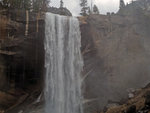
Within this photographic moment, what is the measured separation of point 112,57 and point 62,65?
7095 mm

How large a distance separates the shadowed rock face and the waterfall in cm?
115

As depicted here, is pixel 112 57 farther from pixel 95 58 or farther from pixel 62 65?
pixel 62 65

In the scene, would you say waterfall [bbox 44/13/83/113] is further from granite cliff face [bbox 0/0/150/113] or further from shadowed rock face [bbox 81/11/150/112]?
shadowed rock face [bbox 81/11/150/112]

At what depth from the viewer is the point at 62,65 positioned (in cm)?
2927

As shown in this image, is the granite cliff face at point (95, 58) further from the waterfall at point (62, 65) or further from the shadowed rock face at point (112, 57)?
the waterfall at point (62, 65)

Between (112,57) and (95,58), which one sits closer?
(95,58)

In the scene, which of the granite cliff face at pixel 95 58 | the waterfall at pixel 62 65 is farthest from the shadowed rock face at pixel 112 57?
the waterfall at pixel 62 65

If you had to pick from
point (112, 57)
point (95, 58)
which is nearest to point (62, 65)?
point (95, 58)

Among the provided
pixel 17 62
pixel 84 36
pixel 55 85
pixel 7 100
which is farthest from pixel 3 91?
pixel 84 36

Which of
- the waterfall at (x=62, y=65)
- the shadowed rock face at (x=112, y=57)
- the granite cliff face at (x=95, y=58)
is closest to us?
the granite cliff face at (x=95, y=58)

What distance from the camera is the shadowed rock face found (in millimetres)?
29656

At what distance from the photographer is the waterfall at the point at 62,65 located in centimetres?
2766

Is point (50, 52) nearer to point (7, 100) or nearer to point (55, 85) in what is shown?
point (55, 85)

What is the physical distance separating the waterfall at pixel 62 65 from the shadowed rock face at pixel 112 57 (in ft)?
3.76
